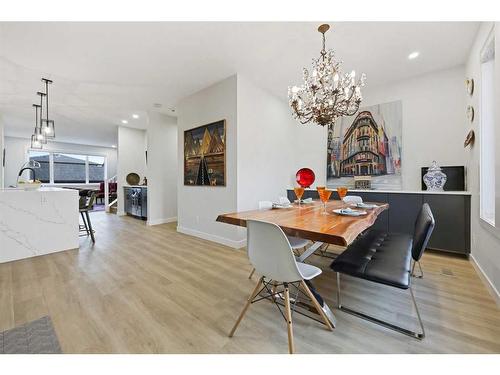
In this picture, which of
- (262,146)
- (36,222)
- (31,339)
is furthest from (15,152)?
(31,339)

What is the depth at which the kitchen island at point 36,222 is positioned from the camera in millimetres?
2713

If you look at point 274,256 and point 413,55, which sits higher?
point 413,55

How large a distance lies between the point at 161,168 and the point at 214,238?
8.42 ft

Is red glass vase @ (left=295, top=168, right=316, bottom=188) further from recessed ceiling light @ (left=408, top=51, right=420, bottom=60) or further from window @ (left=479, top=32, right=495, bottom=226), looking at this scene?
recessed ceiling light @ (left=408, top=51, right=420, bottom=60)

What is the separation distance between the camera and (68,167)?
9195 millimetres

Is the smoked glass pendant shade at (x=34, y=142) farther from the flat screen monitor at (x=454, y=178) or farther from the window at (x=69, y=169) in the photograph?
the flat screen monitor at (x=454, y=178)

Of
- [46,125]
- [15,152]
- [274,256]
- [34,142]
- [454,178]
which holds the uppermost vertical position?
[15,152]

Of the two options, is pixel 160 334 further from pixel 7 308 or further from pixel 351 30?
pixel 351 30

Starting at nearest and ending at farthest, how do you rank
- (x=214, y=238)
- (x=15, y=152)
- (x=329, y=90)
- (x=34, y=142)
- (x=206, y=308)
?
1. (x=206, y=308)
2. (x=329, y=90)
3. (x=214, y=238)
4. (x=34, y=142)
5. (x=15, y=152)

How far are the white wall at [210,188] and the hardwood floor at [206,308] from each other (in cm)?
82

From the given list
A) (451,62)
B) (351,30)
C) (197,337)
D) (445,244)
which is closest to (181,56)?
(351,30)

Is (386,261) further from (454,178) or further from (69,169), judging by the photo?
(69,169)

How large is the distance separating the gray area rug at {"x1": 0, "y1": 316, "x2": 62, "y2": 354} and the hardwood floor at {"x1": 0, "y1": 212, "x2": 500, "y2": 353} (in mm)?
49
